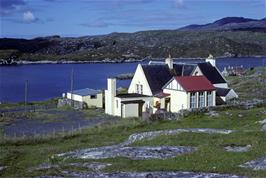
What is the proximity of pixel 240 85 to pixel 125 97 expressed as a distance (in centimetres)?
3360

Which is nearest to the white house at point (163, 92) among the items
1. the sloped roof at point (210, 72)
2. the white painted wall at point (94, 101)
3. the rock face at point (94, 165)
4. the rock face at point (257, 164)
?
the sloped roof at point (210, 72)

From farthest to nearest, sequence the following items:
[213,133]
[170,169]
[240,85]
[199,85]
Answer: [240,85] → [199,85] → [213,133] → [170,169]

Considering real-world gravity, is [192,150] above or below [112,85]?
below

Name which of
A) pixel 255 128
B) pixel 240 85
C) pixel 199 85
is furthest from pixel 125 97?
pixel 240 85

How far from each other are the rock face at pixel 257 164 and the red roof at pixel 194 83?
29.6 metres

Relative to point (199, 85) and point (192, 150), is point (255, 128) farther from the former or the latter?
point (199, 85)

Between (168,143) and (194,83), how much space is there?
992 inches

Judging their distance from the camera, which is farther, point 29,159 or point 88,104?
point 88,104

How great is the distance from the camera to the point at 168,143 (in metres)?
29.7

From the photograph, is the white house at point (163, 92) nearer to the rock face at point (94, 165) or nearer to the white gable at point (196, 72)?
the white gable at point (196, 72)

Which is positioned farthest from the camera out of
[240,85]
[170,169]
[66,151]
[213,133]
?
[240,85]

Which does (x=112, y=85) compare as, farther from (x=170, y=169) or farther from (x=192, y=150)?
(x=170, y=169)

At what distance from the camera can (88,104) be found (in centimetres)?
6638

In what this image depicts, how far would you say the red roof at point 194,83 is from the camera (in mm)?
53250
